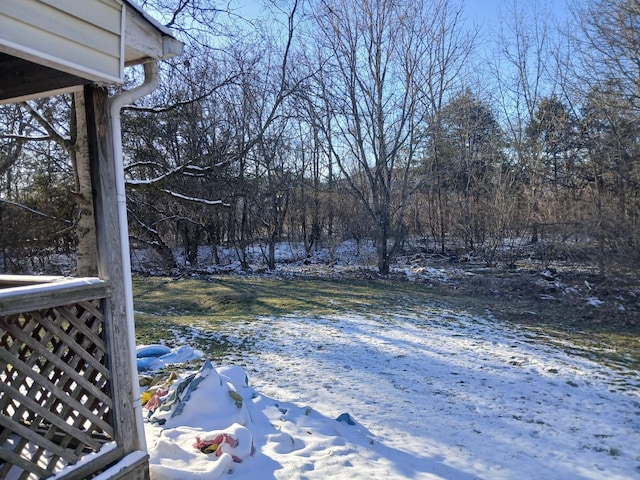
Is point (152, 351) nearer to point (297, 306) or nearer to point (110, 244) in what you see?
point (110, 244)

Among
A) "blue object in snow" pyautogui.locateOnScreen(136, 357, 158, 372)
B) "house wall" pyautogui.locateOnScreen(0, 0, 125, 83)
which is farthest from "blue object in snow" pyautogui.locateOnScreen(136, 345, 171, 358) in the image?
"house wall" pyautogui.locateOnScreen(0, 0, 125, 83)

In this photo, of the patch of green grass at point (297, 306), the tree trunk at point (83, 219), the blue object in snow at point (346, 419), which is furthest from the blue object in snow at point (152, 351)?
the blue object in snow at point (346, 419)

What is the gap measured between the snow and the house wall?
2.28 meters

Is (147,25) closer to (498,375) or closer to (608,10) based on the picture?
(498,375)

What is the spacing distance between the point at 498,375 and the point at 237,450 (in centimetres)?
358

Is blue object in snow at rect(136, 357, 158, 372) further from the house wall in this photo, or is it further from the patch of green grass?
the house wall

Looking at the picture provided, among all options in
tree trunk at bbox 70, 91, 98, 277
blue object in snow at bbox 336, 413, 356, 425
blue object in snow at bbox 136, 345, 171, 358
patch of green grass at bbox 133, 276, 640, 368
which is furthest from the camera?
patch of green grass at bbox 133, 276, 640, 368

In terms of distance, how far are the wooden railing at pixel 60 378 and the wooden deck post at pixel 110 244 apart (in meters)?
0.04

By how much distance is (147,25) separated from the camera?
8.27ft

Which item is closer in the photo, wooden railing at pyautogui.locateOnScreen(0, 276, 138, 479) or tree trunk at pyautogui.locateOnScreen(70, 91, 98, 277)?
wooden railing at pyautogui.locateOnScreen(0, 276, 138, 479)

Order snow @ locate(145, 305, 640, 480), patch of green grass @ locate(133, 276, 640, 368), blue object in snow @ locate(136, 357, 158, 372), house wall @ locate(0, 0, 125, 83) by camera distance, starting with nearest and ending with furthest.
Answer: house wall @ locate(0, 0, 125, 83), snow @ locate(145, 305, 640, 480), blue object in snow @ locate(136, 357, 158, 372), patch of green grass @ locate(133, 276, 640, 368)

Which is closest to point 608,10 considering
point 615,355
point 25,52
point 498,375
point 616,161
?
point 616,161

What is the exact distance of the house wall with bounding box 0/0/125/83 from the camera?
192 centimetres

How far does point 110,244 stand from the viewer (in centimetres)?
239
